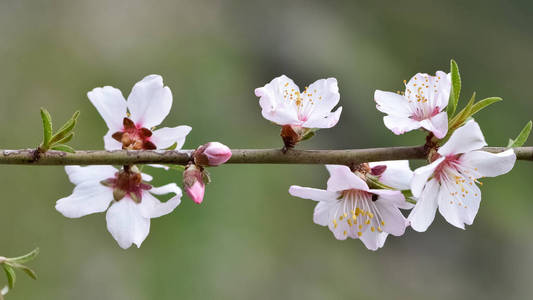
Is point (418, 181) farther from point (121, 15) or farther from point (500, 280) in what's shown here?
point (121, 15)

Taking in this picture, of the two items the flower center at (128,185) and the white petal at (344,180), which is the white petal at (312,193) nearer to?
the white petal at (344,180)

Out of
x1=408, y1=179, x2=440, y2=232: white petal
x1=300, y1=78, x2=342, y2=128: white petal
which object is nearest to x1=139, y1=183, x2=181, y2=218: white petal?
x1=300, y1=78, x2=342, y2=128: white petal

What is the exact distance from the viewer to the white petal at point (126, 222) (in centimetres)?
79

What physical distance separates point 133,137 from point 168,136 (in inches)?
2.6

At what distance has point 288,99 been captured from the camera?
2.67 ft

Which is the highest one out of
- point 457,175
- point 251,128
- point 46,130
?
point 46,130

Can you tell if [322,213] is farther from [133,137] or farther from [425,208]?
[133,137]

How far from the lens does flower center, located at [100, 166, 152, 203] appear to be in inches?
31.1

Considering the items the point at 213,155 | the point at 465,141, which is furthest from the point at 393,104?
the point at 213,155

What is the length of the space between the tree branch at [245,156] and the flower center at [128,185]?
0.12m

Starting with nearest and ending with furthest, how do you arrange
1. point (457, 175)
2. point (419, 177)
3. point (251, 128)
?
point (419, 177) < point (457, 175) < point (251, 128)

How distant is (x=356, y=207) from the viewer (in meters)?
0.79

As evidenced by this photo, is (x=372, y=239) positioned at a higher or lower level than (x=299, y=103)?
lower

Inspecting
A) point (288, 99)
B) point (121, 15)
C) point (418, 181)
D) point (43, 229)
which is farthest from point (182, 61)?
point (418, 181)
